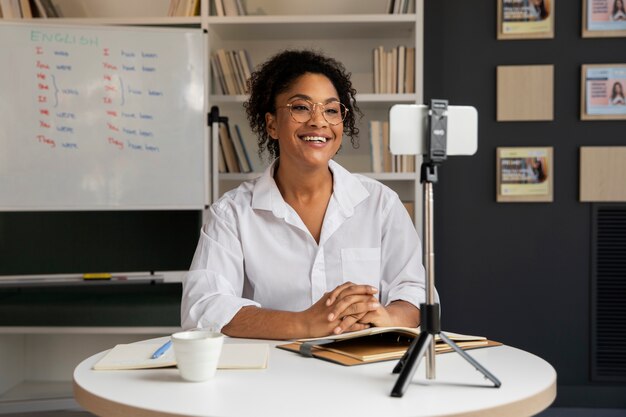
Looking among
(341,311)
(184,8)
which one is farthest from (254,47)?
(341,311)

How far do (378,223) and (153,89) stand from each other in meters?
1.70

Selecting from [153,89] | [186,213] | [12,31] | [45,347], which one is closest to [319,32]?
[153,89]

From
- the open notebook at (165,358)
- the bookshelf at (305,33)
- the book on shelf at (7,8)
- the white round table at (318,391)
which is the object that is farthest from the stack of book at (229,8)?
the white round table at (318,391)

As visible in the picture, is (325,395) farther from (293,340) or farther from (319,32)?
(319,32)

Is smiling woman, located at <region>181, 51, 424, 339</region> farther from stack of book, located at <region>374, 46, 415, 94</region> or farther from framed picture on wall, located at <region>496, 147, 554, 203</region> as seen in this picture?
framed picture on wall, located at <region>496, 147, 554, 203</region>

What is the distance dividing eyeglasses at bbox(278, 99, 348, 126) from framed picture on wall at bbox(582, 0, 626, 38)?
81.8 inches

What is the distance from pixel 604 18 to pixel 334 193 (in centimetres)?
226

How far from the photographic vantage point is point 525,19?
3.39m

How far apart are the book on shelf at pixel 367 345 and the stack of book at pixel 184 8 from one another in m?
2.32

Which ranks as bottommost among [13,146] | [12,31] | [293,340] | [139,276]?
[139,276]

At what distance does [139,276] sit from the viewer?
3.22 meters

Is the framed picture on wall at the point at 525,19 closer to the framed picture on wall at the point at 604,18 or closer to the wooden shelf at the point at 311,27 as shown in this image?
the framed picture on wall at the point at 604,18

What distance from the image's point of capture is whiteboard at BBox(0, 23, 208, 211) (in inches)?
118

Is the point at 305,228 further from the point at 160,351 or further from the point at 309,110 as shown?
the point at 160,351
